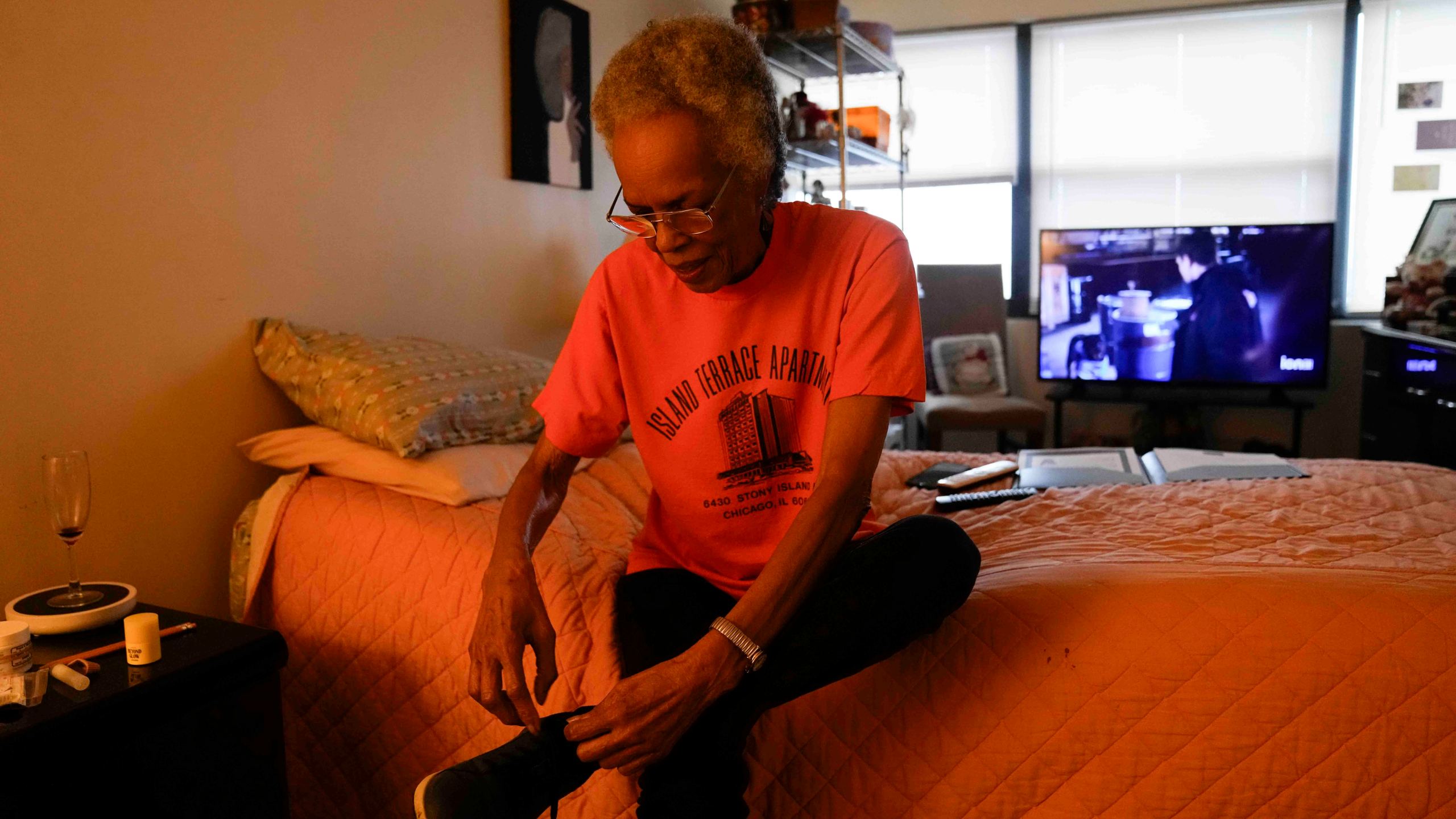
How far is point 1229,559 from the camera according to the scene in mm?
1342

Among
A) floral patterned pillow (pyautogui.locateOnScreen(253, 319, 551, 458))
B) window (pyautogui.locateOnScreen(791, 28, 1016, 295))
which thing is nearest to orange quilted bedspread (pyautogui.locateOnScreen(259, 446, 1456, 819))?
floral patterned pillow (pyautogui.locateOnScreen(253, 319, 551, 458))

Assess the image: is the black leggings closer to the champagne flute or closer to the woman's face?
the woman's face

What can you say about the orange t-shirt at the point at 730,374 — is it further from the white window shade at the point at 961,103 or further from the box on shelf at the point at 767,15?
the white window shade at the point at 961,103

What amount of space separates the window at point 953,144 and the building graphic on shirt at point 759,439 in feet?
10.2

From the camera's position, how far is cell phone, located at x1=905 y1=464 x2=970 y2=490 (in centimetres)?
197

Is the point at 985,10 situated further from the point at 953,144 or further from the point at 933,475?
the point at 933,475

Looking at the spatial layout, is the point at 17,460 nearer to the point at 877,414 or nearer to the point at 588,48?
the point at 877,414

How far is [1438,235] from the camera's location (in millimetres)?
3523

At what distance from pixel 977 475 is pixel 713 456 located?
876 mm

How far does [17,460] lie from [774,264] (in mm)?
1108

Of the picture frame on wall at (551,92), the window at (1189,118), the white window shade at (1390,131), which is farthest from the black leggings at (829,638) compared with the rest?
the white window shade at (1390,131)

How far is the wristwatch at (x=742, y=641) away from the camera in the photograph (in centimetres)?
97

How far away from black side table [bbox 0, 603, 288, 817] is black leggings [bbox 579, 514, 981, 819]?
0.55 metres

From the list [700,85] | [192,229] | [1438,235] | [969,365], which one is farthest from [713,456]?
[1438,235]
